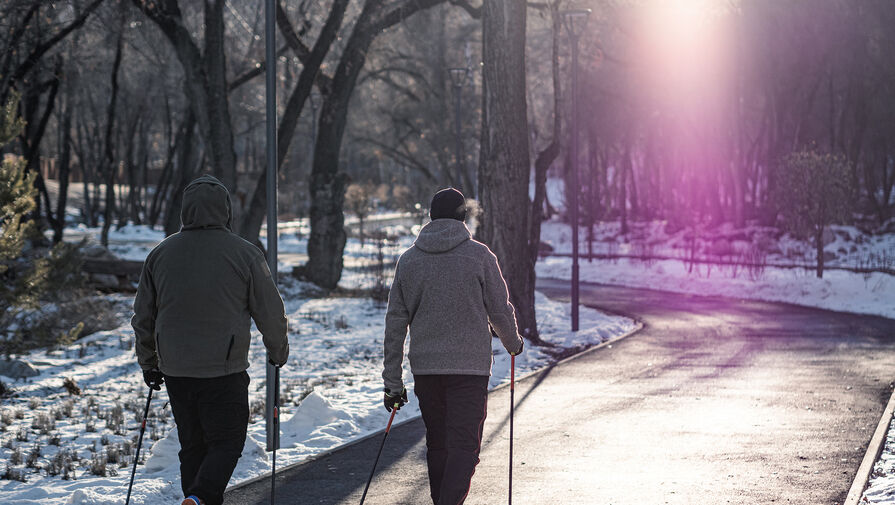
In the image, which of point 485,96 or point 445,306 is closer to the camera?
point 445,306

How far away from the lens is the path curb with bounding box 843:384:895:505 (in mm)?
7008

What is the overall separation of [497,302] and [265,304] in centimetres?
127

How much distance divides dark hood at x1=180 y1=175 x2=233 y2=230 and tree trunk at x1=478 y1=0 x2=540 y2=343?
1051 centimetres

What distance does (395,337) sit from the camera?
573 cm

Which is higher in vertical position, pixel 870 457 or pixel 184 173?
pixel 184 173

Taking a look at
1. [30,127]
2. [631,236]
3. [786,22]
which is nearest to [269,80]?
[30,127]

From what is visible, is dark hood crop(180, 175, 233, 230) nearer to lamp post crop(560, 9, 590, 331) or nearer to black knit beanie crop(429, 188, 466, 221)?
black knit beanie crop(429, 188, 466, 221)

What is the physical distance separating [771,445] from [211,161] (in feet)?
44.3

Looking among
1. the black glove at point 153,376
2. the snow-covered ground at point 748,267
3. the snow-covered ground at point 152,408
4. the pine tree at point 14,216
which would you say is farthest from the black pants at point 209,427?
the pine tree at point 14,216

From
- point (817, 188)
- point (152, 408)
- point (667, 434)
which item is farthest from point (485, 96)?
point (817, 188)

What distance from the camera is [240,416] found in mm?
5352

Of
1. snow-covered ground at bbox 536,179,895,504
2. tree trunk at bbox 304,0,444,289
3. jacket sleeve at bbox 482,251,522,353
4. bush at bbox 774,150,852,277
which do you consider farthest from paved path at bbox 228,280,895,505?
bush at bbox 774,150,852,277

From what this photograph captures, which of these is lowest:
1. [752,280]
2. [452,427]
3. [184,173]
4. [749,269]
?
[752,280]

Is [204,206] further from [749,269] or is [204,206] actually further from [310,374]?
[749,269]
